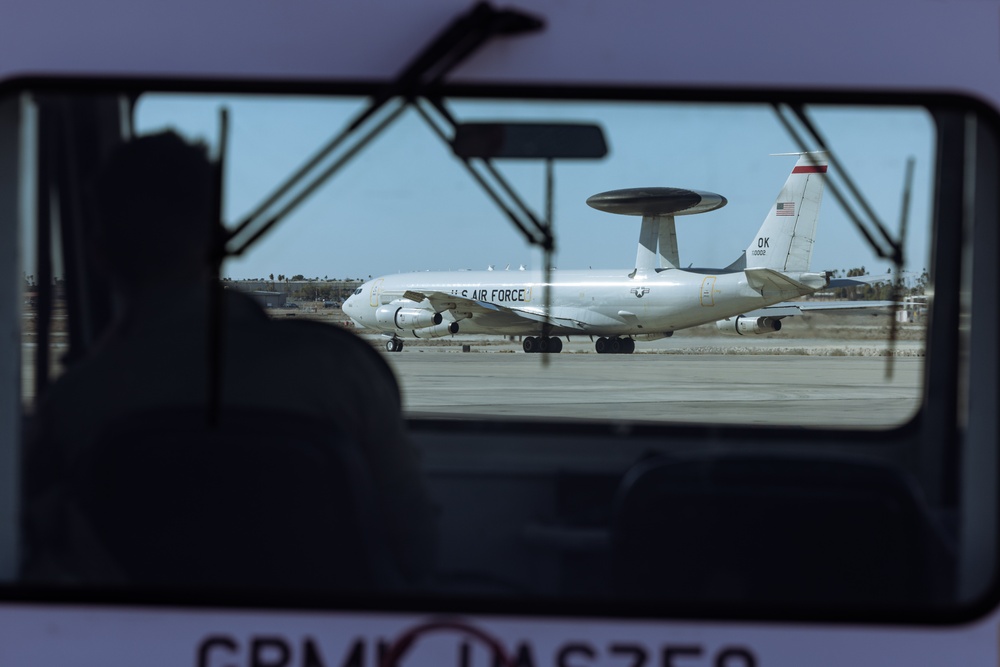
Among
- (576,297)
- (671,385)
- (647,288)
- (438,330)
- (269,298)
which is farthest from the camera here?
(671,385)

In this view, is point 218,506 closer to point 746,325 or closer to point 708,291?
point 708,291

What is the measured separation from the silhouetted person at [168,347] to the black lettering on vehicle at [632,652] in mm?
267

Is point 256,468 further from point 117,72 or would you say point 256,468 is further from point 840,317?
point 840,317

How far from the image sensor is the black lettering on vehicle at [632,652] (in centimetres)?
121

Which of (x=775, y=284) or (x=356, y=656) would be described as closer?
(x=356, y=656)

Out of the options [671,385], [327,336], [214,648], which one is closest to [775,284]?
[671,385]

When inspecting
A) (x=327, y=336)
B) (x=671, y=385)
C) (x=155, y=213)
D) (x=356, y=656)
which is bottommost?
(x=356, y=656)

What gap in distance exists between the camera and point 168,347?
4.25 ft

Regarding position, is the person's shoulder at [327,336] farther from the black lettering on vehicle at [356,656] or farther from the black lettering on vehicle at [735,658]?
the black lettering on vehicle at [735,658]

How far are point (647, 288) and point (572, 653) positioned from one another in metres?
0.62

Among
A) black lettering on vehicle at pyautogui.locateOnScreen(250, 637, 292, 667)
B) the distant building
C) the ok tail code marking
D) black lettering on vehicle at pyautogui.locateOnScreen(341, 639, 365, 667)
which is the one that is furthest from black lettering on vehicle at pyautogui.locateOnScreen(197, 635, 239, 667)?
the ok tail code marking

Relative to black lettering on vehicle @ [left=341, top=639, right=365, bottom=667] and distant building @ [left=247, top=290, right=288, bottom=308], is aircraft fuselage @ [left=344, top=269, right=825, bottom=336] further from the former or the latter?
black lettering on vehicle @ [left=341, top=639, right=365, bottom=667]

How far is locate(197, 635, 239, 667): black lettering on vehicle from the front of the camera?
1.22m

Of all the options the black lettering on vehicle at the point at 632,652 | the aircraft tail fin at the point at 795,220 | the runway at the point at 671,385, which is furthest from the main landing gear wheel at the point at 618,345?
the black lettering on vehicle at the point at 632,652
